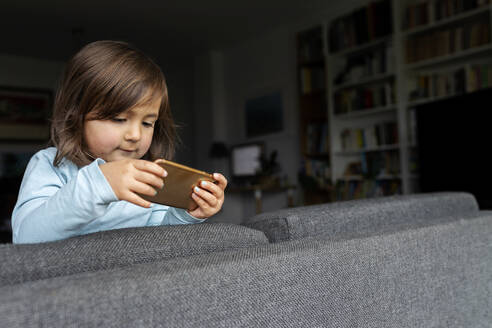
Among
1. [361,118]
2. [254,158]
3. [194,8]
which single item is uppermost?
[194,8]

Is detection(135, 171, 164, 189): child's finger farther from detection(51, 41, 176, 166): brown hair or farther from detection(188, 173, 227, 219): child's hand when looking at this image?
detection(51, 41, 176, 166): brown hair

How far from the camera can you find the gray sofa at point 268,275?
0.47 m

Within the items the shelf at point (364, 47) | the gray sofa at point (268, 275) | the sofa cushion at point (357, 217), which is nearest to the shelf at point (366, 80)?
the shelf at point (364, 47)

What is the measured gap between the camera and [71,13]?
16.5 ft

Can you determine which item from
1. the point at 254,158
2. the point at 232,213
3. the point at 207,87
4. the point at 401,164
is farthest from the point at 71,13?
the point at 401,164

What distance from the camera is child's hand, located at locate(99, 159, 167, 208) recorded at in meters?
0.54

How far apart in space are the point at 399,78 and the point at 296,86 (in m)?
1.71

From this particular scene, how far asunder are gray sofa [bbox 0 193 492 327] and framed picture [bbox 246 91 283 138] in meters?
4.93

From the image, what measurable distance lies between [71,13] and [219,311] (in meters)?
5.36

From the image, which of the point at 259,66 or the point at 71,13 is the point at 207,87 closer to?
the point at 259,66

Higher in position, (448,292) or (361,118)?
(361,118)

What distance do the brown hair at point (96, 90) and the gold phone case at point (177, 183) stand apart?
0.26 meters

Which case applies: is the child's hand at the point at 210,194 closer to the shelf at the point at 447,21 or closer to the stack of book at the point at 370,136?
the shelf at the point at 447,21

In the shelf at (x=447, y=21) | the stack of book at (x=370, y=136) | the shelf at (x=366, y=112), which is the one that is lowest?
the stack of book at (x=370, y=136)
